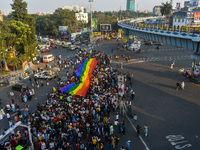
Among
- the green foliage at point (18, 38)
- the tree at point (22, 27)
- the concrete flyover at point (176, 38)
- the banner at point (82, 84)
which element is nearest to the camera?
the banner at point (82, 84)

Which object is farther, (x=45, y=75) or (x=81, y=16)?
(x=81, y=16)

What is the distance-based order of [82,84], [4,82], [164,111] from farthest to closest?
1. [4,82]
2. [82,84]
3. [164,111]

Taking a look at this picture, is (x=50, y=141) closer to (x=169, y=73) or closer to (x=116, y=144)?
(x=116, y=144)

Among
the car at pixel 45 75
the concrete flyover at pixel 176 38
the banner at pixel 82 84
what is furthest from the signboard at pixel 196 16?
the car at pixel 45 75

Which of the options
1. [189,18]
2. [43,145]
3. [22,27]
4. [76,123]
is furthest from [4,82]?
[189,18]

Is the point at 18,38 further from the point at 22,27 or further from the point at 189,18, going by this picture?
the point at 189,18

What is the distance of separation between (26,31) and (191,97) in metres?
30.3

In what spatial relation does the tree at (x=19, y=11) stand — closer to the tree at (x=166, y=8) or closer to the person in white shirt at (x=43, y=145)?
the person in white shirt at (x=43, y=145)

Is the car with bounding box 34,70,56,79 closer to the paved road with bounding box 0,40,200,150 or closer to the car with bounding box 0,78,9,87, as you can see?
the paved road with bounding box 0,40,200,150

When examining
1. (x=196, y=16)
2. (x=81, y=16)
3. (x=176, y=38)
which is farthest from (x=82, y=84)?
(x=81, y=16)

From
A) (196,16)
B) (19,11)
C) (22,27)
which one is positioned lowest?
(22,27)

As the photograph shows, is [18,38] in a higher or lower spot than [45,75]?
higher

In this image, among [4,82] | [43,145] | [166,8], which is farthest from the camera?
[166,8]

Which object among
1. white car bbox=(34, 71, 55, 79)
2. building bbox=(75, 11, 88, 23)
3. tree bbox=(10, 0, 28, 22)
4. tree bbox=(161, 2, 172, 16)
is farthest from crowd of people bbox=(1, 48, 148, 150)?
building bbox=(75, 11, 88, 23)
